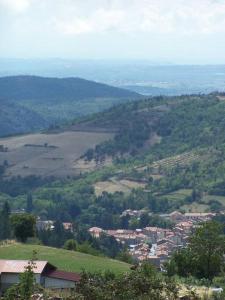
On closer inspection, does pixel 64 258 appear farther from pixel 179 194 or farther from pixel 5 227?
pixel 179 194

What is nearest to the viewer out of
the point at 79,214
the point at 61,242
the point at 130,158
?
the point at 61,242

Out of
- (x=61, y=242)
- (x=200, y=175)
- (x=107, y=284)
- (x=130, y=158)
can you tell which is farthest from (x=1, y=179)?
(x=107, y=284)

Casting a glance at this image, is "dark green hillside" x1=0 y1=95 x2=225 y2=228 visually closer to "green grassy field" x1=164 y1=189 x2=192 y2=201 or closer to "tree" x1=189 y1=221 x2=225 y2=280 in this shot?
"green grassy field" x1=164 y1=189 x2=192 y2=201

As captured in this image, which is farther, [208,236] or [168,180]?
[168,180]

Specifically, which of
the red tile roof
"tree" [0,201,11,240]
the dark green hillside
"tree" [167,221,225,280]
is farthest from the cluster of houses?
the red tile roof

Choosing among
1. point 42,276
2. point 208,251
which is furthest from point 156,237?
point 42,276

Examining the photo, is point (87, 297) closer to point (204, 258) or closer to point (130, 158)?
point (204, 258)

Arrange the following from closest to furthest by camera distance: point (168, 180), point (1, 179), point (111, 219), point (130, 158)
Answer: point (111, 219)
point (168, 180)
point (1, 179)
point (130, 158)
